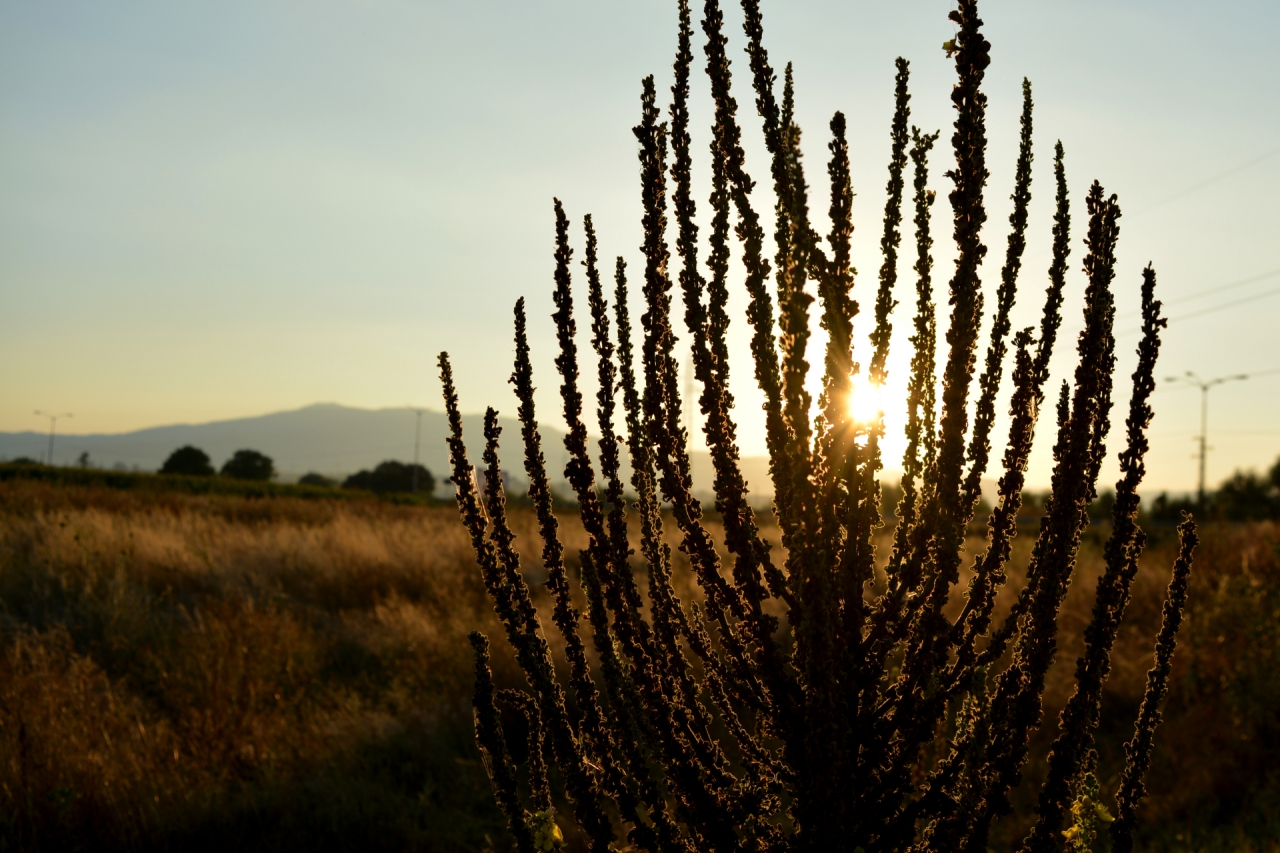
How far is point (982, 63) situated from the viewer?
4.87 feet

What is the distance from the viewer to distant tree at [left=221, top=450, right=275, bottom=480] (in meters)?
65.3

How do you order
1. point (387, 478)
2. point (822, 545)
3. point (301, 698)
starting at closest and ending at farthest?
point (822, 545) → point (301, 698) → point (387, 478)

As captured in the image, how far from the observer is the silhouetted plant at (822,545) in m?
1.56

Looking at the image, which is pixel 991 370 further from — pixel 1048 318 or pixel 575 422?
pixel 575 422

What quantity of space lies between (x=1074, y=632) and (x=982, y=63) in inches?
353

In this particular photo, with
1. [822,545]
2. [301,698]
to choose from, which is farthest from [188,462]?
[822,545]

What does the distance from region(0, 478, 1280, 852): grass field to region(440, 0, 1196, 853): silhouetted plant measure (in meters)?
3.69

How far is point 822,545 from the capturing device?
1530 mm

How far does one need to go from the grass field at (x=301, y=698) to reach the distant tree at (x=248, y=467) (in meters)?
57.1

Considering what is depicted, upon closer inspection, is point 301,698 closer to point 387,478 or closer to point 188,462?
point 188,462

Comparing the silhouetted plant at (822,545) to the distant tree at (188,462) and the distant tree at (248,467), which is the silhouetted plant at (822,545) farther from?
the distant tree at (248,467)

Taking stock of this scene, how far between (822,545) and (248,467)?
72479mm

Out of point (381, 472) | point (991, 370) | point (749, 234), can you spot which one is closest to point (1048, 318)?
point (991, 370)

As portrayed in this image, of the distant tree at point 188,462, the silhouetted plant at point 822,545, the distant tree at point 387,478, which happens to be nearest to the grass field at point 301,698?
the silhouetted plant at point 822,545
